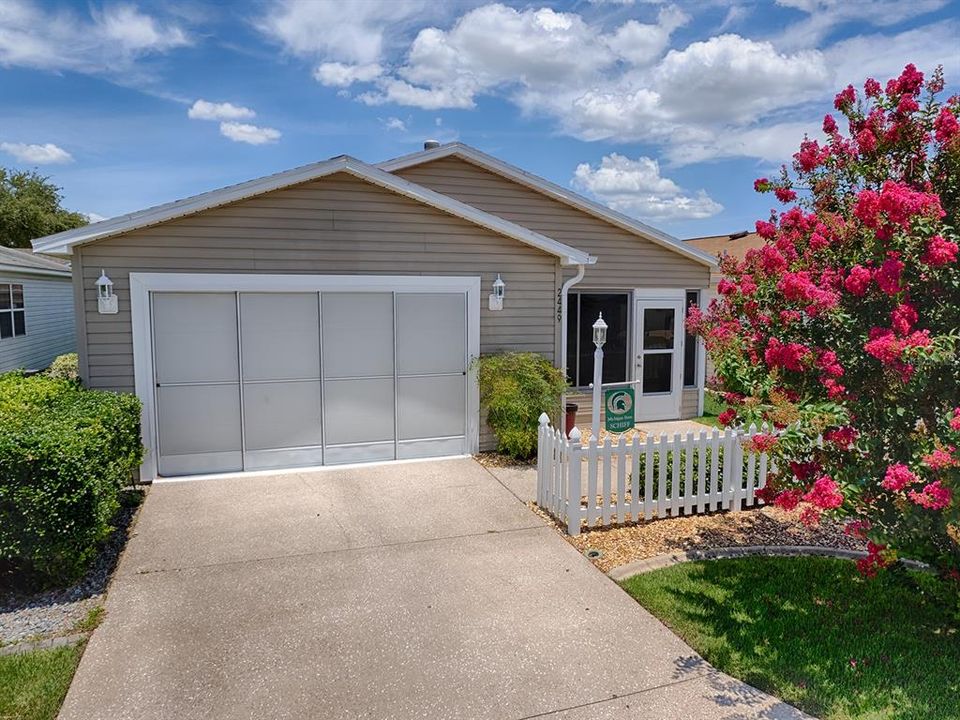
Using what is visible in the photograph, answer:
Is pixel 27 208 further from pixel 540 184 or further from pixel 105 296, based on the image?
pixel 540 184

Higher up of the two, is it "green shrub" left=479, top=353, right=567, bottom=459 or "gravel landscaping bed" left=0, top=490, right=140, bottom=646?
"green shrub" left=479, top=353, right=567, bottom=459

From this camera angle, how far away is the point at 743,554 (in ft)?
17.1

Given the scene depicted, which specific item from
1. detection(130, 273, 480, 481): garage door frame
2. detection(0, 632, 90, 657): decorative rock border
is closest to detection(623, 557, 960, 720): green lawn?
detection(0, 632, 90, 657): decorative rock border

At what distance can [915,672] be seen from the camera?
11.2 feet

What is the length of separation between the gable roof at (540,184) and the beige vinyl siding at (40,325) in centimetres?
1104

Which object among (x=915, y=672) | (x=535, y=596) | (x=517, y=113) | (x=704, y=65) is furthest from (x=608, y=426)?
(x=517, y=113)

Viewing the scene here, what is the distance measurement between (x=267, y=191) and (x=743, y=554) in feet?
21.1

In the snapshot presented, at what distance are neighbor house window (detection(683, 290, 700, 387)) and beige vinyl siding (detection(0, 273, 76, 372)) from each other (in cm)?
1549

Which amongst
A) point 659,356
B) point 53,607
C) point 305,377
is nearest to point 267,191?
point 305,377

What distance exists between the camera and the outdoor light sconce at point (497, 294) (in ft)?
26.2

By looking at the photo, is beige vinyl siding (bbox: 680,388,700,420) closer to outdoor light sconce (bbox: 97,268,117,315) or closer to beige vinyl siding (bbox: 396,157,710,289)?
beige vinyl siding (bbox: 396,157,710,289)

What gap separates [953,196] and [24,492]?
6.49 m

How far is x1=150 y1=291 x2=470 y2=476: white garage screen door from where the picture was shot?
709 cm

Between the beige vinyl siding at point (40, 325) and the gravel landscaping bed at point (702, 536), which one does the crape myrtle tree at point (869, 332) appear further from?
the beige vinyl siding at point (40, 325)
